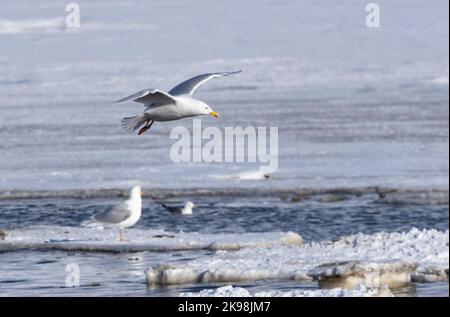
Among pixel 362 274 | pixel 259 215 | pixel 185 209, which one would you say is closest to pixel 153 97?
pixel 362 274

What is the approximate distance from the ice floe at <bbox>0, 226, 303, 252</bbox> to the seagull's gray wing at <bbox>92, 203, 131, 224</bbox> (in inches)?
7.0

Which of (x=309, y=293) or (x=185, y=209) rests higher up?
(x=185, y=209)

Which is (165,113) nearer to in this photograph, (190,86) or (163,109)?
(163,109)

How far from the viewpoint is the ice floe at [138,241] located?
486 inches

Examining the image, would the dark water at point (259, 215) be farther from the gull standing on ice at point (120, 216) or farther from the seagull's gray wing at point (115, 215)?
the seagull's gray wing at point (115, 215)

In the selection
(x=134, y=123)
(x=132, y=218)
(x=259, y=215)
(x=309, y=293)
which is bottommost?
(x=309, y=293)

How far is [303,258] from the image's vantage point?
1145 cm

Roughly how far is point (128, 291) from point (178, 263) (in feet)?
4.40

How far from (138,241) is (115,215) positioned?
0.68 meters

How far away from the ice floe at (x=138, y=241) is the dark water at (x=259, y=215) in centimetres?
81

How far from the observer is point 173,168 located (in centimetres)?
1848

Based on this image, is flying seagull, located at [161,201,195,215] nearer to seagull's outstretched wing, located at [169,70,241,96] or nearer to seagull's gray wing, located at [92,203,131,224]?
seagull's gray wing, located at [92,203,131,224]
